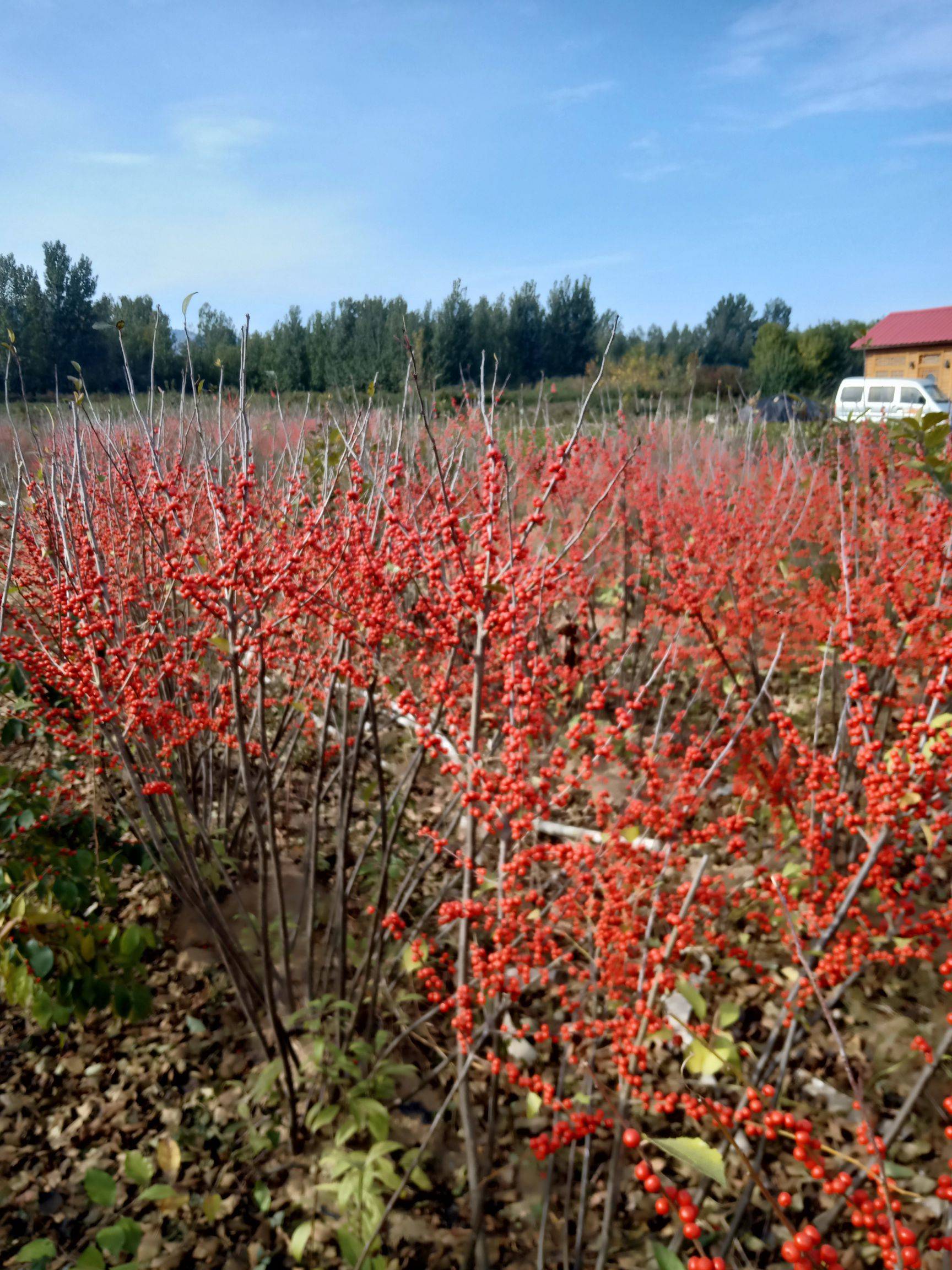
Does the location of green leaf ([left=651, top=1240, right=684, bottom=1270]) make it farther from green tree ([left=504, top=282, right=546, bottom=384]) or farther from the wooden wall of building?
green tree ([left=504, top=282, right=546, bottom=384])

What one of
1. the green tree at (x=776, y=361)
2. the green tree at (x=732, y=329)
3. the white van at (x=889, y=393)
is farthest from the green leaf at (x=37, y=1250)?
the green tree at (x=732, y=329)

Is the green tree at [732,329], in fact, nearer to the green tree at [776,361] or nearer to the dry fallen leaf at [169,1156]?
the green tree at [776,361]

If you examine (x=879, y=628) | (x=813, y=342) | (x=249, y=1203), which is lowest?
(x=249, y=1203)

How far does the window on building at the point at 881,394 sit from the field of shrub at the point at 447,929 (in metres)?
19.2

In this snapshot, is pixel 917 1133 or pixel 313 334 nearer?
pixel 917 1133

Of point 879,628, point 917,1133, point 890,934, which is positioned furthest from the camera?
point 879,628

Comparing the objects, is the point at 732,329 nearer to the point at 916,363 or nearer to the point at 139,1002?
the point at 916,363

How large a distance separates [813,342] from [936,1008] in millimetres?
39394

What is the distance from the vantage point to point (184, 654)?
320cm

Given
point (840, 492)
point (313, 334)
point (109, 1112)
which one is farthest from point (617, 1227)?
point (313, 334)

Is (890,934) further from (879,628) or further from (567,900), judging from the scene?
(879,628)

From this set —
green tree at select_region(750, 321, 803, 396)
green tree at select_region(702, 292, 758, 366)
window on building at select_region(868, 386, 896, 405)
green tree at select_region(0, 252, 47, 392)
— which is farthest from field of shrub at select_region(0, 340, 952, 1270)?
green tree at select_region(702, 292, 758, 366)

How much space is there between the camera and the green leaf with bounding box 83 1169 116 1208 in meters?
1.76

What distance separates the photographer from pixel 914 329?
3466cm
